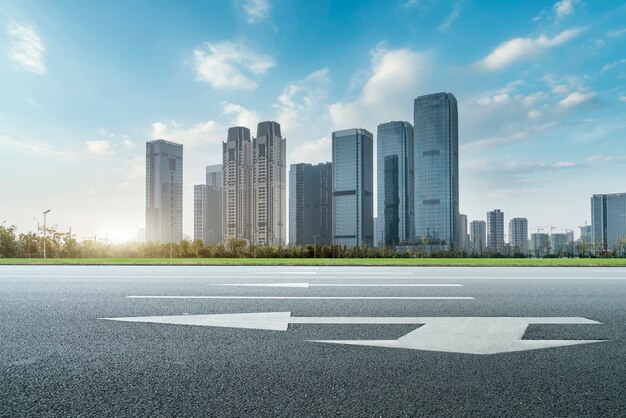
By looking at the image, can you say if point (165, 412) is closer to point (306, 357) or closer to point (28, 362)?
point (306, 357)

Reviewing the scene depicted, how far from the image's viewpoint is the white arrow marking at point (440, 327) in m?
4.39

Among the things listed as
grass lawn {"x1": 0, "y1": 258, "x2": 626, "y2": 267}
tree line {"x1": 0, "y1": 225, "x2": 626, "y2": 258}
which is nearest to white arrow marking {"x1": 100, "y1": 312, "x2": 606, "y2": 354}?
grass lawn {"x1": 0, "y1": 258, "x2": 626, "y2": 267}

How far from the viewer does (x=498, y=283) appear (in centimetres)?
1059

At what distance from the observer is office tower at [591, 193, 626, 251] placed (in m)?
158

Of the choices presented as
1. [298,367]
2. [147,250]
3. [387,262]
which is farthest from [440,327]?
[147,250]

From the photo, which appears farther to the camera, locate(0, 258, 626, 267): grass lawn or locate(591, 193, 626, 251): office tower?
locate(591, 193, 626, 251): office tower

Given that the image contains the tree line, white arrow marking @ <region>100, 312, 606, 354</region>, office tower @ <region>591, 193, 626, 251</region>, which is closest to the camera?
white arrow marking @ <region>100, 312, 606, 354</region>

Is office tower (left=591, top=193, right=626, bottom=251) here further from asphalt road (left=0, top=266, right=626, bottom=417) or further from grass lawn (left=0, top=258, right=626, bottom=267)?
asphalt road (left=0, top=266, right=626, bottom=417)

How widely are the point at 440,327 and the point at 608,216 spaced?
19185 centimetres

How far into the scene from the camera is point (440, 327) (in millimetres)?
5230

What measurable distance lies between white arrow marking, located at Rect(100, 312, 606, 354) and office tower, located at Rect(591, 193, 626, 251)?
599ft

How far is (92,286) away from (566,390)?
9.55m

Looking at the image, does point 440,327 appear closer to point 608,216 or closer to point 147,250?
point 147,250

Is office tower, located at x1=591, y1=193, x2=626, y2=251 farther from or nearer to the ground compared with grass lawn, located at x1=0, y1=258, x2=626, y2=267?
farther from the ground
